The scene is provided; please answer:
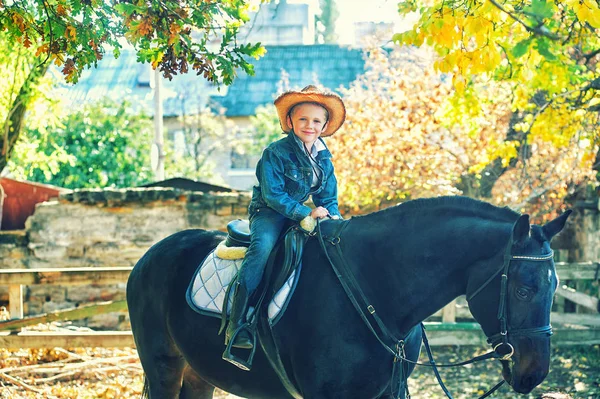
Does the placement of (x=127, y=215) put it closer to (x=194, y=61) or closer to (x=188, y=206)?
(x=188, y=206)

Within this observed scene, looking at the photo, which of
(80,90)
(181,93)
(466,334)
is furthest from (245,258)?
(80,90)

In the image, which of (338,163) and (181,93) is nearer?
(338,163)

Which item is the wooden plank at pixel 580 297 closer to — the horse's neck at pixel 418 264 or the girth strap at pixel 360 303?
the horse's neck at pixel 418 264

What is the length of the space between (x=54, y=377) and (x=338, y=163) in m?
6.35

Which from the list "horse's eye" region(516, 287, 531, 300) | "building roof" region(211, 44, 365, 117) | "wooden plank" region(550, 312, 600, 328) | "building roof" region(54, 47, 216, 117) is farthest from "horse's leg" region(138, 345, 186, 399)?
"building roof" region(211, 44, 365, 117)

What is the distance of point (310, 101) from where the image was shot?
176 inches

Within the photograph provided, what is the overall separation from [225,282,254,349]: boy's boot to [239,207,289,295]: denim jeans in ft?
0.14

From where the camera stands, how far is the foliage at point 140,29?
204 inches

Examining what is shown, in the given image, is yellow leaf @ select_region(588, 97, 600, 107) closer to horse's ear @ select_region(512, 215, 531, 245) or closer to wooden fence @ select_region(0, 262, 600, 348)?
wooden fence @ select_region(0, 262, 600, 348)

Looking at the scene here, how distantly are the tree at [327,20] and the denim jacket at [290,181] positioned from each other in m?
45.9

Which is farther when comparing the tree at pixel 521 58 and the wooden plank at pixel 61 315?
the wooden plank at pixel 61 315

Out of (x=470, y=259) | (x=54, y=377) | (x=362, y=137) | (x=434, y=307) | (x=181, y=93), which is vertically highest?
(x=181, y=93)

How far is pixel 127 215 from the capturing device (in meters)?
10.9

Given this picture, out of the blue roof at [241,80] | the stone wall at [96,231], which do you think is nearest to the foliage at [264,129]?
the blue roof at [241,80]
